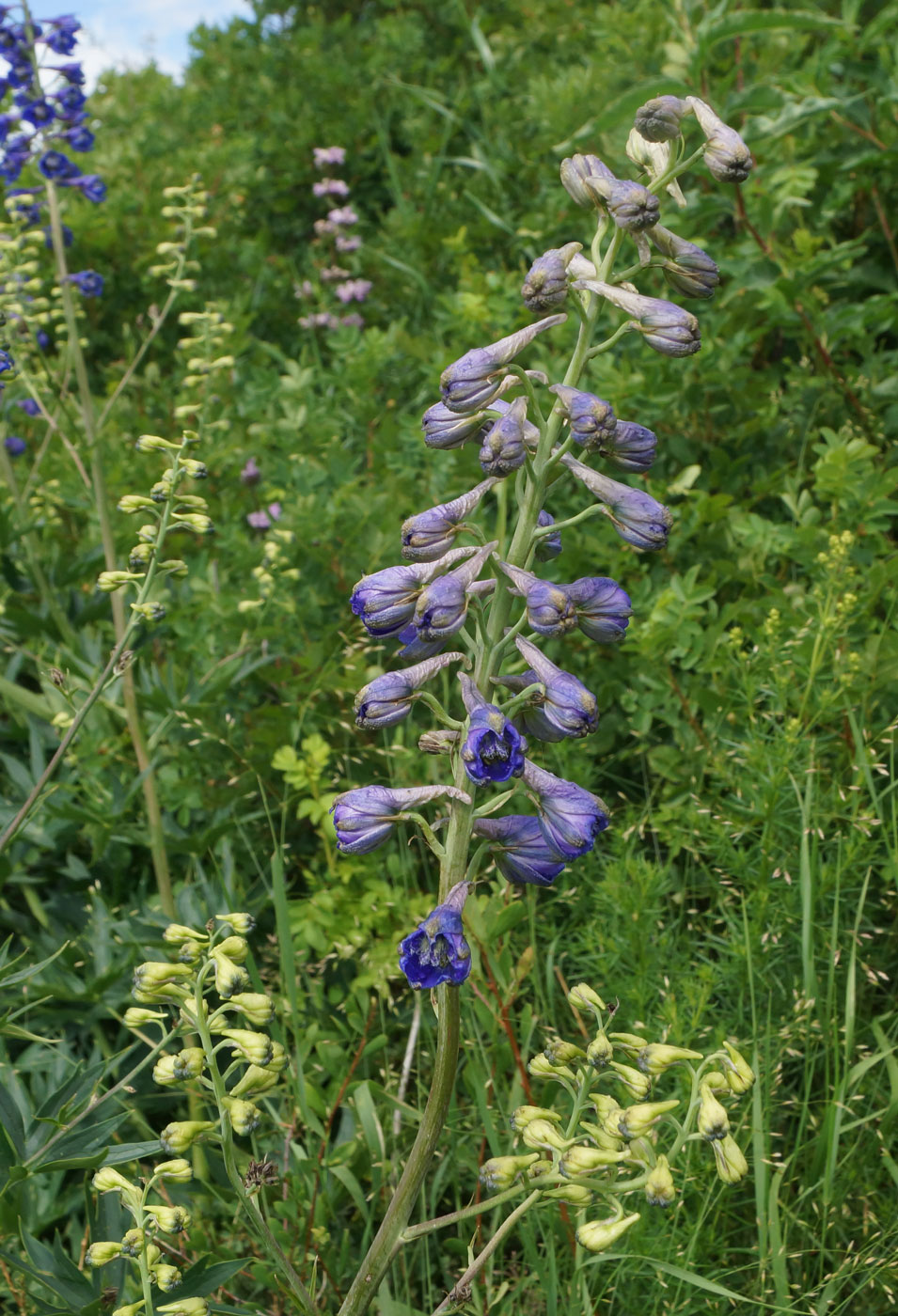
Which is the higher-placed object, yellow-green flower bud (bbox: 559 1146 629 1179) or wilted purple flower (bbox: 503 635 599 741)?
wilted purple flower (bbox: 503 635 599 741)

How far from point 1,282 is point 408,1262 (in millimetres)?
3558

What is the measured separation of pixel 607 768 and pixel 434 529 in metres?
1.87

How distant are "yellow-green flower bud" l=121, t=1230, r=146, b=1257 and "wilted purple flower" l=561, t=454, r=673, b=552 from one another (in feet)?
3.55

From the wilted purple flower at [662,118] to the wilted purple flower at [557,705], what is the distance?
2.28 ft

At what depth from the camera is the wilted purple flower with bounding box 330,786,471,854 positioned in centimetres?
149

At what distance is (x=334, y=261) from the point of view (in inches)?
254

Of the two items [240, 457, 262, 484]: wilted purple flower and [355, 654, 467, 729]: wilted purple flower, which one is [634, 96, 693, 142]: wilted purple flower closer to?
[355, 654, 467, 729]: wilted purple flower

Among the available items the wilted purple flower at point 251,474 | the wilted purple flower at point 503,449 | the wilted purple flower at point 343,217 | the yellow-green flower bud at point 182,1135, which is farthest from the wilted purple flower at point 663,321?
the wilted purple flower at point 343,217

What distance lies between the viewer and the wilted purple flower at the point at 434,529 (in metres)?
1.48

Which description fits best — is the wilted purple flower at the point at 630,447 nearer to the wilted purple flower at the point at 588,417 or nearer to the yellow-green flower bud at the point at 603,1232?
the wilted purple flower at the point at 588,417

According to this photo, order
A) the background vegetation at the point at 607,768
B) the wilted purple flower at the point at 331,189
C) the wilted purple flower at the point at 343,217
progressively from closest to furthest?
the background vegetation at the point at 607,768 → the wilted purple flower at the point at 343,217 → the wilted purple flower at the point at 331,189

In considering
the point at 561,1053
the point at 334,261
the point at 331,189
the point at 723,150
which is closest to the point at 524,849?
the point at 561,1053

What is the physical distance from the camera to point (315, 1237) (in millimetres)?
2008

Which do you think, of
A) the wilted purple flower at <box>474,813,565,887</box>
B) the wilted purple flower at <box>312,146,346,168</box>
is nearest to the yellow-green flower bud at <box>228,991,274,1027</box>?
the wilted purple flower at <box>474,813,565,887</box>
